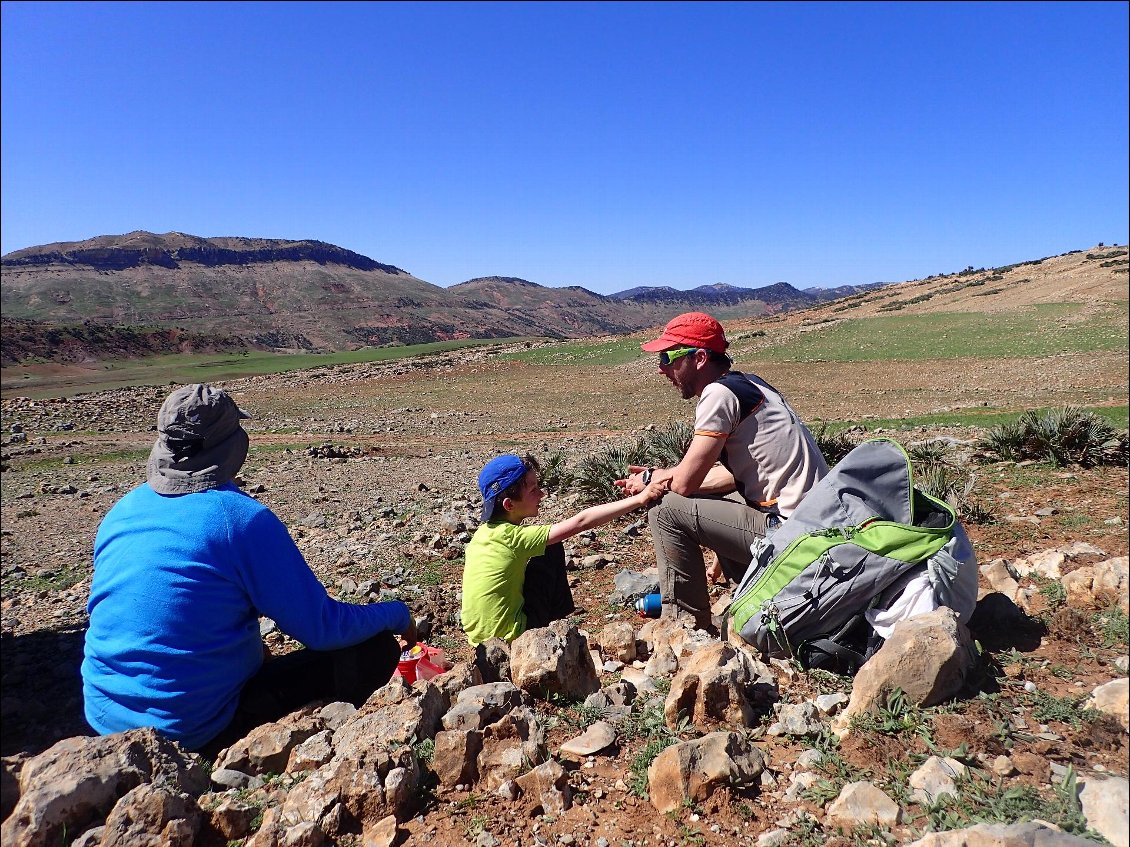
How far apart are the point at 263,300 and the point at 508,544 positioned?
110654mm

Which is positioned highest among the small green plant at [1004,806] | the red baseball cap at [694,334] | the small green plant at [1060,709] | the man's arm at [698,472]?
the red baseball cap at [694,334]

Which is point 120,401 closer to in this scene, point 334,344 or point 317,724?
point 317,724

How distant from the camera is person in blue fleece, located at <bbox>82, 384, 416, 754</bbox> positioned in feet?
7.25

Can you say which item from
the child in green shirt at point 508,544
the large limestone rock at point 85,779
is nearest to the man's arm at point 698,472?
the child in green shirt at point 508,544

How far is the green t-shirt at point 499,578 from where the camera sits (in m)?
3.18

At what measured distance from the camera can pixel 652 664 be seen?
2854 millimetres

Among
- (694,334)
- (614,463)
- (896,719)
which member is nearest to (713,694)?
(896,719)

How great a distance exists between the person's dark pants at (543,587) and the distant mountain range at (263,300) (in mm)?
54527

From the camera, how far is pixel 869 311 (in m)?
41.1

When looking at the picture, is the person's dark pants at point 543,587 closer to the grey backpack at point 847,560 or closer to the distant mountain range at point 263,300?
the grey backpack at point 847,560

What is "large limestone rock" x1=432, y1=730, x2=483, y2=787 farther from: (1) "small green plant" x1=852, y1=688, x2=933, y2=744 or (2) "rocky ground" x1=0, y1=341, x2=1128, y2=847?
(1) "small green plant" x1=852, y1=688, x2=933, y2=744

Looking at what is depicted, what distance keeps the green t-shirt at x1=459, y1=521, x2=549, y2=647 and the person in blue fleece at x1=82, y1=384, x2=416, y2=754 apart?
0.83 metres

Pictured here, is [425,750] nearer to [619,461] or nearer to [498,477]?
[498,477]

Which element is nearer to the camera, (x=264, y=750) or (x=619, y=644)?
(x=264, y=750)
